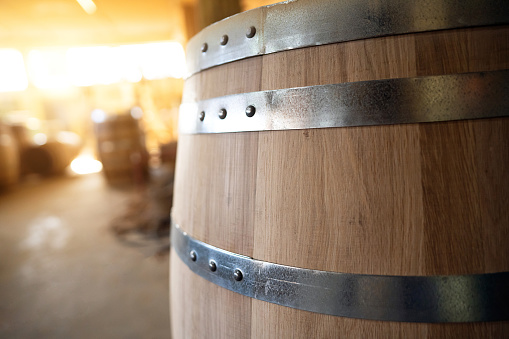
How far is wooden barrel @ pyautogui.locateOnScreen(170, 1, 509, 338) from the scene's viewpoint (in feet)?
1.83

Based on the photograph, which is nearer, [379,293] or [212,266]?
[379,293]

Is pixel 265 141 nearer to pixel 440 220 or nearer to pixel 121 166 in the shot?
pixel 440 220

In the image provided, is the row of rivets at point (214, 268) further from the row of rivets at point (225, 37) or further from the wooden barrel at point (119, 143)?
the wooden barrel at point (119, 143)

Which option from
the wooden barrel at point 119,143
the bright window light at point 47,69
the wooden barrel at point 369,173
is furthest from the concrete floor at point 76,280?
the bright window light at point 47,69

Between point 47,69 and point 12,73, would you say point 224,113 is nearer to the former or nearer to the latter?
point 47,69

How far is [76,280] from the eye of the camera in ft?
9.13

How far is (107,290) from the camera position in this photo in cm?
258

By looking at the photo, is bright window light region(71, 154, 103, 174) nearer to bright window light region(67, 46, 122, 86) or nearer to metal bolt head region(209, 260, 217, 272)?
bright window light region(67, 46, 122, 86)

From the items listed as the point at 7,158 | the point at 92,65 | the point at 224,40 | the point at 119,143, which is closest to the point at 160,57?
the point at 92,65

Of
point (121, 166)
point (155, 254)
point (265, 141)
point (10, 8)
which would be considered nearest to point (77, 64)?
point (10, 8)

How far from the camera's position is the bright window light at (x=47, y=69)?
11.9 m

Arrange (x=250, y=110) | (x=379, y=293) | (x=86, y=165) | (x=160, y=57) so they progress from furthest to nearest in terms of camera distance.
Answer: (x=160, y=57) → (x=86, y=165) → (x=250, y=110) → (x=379, y=293)

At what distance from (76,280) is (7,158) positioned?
4.28 metres

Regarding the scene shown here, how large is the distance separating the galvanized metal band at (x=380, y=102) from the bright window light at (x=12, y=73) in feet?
45.7
